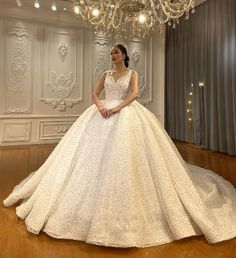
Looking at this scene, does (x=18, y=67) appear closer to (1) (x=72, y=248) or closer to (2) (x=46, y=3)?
(2) (x=46, y=3)

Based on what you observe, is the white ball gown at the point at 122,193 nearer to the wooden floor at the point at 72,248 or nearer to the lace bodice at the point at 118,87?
the wooden floor at the point at 72,248

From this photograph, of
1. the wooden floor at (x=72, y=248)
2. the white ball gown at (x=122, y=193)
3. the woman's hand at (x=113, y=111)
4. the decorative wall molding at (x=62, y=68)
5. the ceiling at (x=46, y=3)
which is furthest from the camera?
the decorative wall molding at (x=62, y=68)

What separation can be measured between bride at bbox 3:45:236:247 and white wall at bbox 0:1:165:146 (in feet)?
11.9

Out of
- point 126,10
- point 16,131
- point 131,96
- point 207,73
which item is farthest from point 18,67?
point 131,96

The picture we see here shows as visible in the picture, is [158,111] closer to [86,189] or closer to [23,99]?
[23,99]

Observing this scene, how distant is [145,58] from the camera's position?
7.06m

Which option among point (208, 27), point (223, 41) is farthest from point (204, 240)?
point (208, 27)

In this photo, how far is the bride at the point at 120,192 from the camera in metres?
1.98

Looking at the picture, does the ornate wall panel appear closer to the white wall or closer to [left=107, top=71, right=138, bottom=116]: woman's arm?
the white wall

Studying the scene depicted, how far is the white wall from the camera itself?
229 inches

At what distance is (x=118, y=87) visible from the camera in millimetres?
2670

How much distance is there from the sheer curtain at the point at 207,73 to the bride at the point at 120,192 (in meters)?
3.07

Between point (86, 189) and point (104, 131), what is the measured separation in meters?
0.50

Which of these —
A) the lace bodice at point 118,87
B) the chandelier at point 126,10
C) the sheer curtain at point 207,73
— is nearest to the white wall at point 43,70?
the sheer curtain at point 207,73
